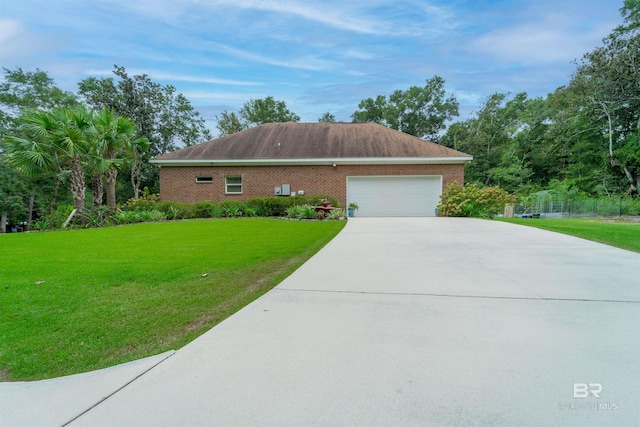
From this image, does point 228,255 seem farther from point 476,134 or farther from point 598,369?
point 476,134

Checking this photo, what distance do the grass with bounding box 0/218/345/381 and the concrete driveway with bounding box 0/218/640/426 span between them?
314mm

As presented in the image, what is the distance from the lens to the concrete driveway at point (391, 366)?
1.64 metres

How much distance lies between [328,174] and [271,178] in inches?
117

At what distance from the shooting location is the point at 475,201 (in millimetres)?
12875

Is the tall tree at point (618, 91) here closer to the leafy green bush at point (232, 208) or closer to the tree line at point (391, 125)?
the tree line at point (391, 125)

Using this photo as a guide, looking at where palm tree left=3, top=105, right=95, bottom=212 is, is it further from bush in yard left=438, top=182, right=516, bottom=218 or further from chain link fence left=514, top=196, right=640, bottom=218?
chain link fence left=514, top=196, right=640, bottom=218

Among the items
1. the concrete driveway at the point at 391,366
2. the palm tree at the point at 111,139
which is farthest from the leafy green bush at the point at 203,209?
the concrete driveway at the point at 391,366

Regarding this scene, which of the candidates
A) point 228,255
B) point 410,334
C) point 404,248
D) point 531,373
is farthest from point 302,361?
Result: point 404,248

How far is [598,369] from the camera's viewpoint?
6.64 ft

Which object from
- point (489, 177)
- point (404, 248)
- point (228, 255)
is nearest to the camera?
point (228, 255)

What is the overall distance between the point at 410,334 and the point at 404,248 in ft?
12.7

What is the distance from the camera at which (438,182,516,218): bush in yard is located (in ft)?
41.7
